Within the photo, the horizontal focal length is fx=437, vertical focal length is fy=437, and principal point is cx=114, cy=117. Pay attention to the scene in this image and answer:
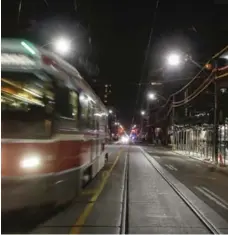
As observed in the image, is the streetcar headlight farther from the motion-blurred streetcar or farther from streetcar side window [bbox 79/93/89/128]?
streetcar side window [bbox 79/93/89/128]

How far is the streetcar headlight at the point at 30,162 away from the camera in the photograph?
764cm

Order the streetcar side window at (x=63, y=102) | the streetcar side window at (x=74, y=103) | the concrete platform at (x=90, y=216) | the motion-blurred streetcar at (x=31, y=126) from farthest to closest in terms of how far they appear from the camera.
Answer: the streetcar side window at (x=74, y=103) < the streetcar side window at (x=63, y=102) < the concrete platform at (x=90, y=216) < the motion-blurred streetcar at (x=31, y=126)

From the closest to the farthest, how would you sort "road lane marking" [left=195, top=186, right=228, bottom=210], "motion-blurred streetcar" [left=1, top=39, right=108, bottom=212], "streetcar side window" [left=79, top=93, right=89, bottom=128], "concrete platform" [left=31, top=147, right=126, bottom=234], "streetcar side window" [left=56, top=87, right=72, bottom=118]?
"motion-blurred streetcar" [left=1, top=39, right=108, bottom=212] → "concrete platform" [left=31, top=147, right=126, bottom=234] → "streetcar side window" [left=56, top=87, right=72, bottom=118] → "streetcar side window" [left=79, top=93, right=89, bottom=128] → "road lane marking" [left=195, top=186, right=228, bottom=210]

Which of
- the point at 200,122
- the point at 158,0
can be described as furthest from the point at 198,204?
the point at 200,122

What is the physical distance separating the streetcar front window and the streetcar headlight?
0.41m

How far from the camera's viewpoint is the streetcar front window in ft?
Answer: 26.0

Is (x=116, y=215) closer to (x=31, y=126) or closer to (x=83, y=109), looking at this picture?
(x=31, y=126)

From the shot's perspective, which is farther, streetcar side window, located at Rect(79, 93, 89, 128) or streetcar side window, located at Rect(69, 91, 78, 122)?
streetcar side window, located at Rect(79, 93, 89, 128)

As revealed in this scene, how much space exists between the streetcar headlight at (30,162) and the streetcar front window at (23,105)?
1.35ft

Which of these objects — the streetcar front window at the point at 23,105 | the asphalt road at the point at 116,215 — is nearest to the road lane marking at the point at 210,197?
the asphalt road at the point at 116,215

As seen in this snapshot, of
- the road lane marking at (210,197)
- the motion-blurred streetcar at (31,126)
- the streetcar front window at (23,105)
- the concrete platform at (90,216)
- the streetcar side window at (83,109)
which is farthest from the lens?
the road lane marking at (210,197)

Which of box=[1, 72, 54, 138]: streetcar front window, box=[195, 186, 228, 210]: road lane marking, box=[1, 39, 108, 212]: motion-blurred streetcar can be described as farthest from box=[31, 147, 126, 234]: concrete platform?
box=[195, 186, 228, 210]: road lane marking

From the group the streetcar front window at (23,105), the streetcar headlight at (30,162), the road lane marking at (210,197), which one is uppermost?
the streetcar front window at (23,105)

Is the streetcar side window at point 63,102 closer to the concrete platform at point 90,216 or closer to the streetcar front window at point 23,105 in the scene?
the streetcar front window at point 23,105
